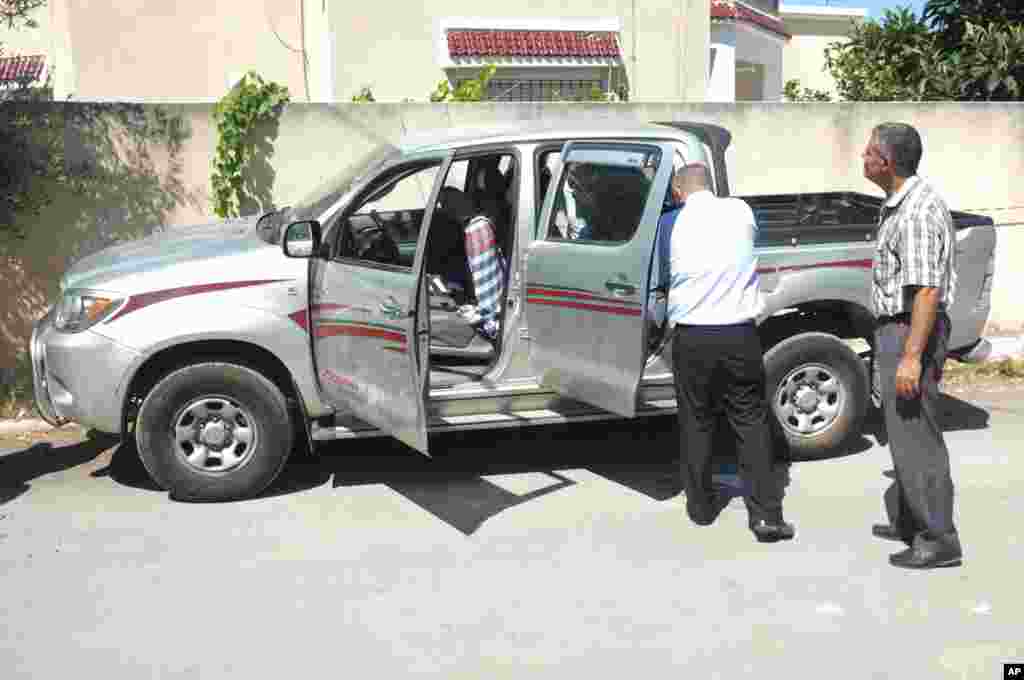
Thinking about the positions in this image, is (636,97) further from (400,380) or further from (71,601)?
(71,601)

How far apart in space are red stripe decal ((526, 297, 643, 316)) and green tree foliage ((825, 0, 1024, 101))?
24.0ft

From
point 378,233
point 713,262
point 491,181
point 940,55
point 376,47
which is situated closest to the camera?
point 713,262

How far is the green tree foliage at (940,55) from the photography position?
11.7m

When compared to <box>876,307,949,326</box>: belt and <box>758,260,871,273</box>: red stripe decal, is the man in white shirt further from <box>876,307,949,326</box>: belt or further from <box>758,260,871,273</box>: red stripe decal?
<box>758,260,871,273</box>: red stripe decal

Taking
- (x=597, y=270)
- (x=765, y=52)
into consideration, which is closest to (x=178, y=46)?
(x=765, y=52)

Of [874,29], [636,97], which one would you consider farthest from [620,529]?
[636,97]

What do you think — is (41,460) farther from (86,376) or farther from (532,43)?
(532,43)

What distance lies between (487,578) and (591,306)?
61.8 inches

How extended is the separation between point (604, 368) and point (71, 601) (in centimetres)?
276

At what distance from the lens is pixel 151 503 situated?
637cm

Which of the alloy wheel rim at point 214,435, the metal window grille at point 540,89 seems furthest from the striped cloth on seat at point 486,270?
the metal window grille at point 540,89

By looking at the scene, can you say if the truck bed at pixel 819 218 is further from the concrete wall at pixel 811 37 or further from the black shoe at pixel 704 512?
the concrete wall at pixel 811 37

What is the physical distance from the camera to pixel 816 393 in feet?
22.6

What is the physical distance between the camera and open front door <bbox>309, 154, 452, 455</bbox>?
577 centimetres
